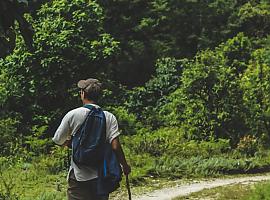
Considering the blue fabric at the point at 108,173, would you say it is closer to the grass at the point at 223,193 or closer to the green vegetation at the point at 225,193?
the green vegetation at the point at 225,193

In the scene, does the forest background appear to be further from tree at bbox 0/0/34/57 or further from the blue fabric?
tree at bbox 0/0/34/57

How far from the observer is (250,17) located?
27.8m

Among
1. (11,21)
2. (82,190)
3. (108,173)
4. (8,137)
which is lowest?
(8,137)

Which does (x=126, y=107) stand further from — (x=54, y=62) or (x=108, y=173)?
(x=108, y=173)

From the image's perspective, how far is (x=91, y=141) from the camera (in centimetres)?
484

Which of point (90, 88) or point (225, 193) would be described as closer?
point (90, 88)

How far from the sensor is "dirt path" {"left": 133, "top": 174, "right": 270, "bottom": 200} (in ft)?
33.3

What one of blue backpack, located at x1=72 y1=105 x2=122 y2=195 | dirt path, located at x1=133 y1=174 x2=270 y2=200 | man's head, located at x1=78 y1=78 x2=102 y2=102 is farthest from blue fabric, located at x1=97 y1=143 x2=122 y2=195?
dirt path, located at x1=133 y1=174 x2=270 y2=200

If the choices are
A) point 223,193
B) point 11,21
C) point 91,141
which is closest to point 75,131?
point 91,141

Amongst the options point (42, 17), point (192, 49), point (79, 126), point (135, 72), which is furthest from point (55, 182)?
point (192, 49)

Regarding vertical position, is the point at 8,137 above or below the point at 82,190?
below

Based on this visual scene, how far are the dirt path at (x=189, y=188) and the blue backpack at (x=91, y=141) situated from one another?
5.23m

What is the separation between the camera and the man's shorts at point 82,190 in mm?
4867

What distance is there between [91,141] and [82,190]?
416 millimetres
